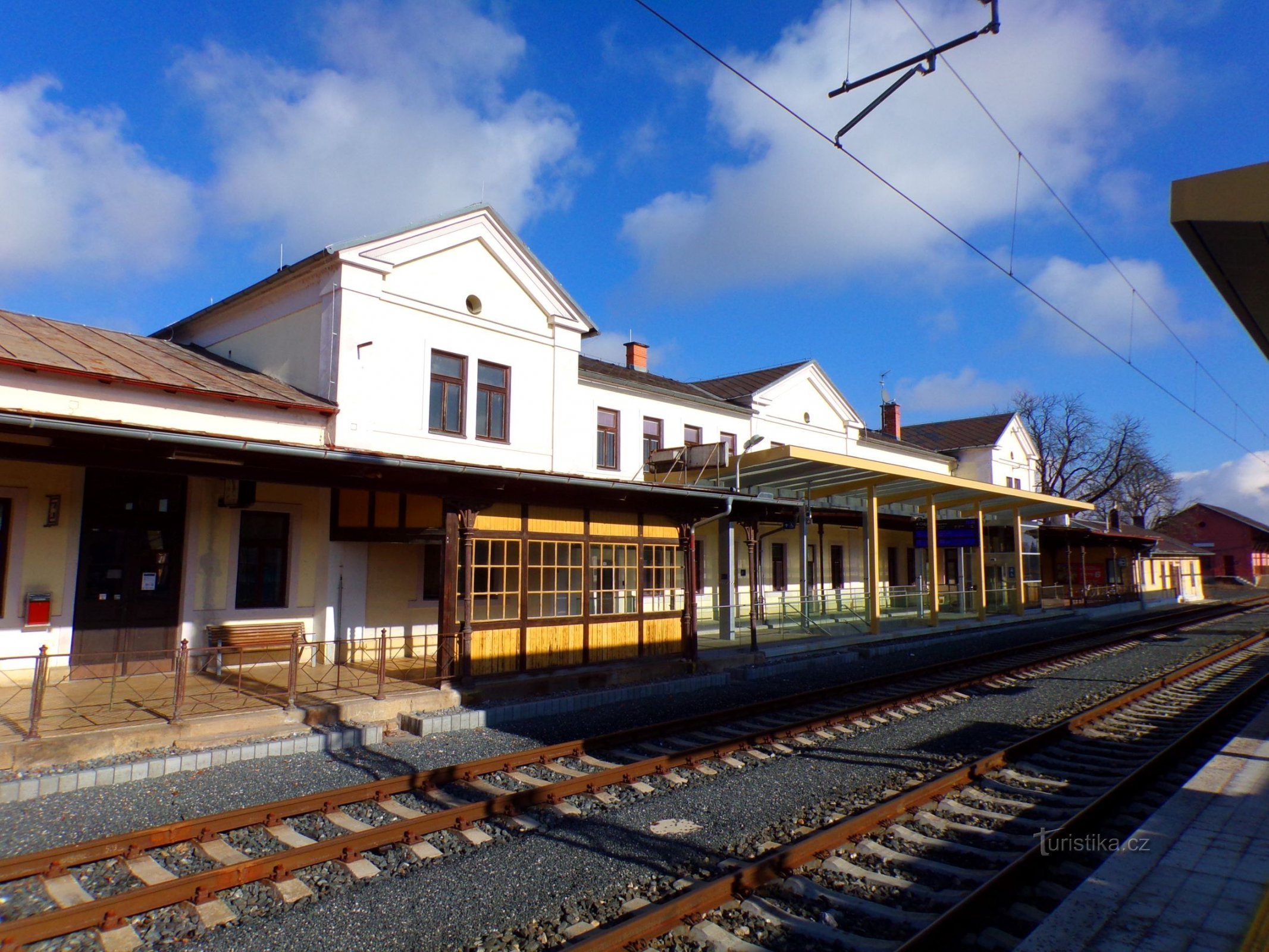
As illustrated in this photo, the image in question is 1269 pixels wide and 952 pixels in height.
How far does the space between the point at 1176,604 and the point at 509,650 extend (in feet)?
135

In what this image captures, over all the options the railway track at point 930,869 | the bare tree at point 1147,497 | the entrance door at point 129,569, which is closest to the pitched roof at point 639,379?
the entrance door at point 129,569

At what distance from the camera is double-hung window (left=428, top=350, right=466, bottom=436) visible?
15250mm

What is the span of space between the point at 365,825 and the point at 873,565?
16776mm

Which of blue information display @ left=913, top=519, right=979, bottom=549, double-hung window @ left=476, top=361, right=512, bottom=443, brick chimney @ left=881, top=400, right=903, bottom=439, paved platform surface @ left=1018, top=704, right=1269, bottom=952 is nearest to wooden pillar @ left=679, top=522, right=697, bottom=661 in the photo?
double-hung window @ left=476, top=361, right=512, bottom=443

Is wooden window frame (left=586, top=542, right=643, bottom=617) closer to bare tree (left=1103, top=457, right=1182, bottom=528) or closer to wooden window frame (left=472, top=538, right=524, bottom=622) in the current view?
wooden window frame (left=472, top=538, right=524, bottom=622)

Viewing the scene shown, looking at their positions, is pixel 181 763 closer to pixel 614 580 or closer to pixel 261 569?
pixel 261 569

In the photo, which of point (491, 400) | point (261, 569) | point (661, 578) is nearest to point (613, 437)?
point (491, 400)

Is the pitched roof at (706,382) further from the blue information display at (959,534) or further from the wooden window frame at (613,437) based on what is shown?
the blue information display at (959,534)

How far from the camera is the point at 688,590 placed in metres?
15.0

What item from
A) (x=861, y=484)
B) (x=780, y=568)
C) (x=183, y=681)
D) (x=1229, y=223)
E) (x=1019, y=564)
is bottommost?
(x=183, y=681)

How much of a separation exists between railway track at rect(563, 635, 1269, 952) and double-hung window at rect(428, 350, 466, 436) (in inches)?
432

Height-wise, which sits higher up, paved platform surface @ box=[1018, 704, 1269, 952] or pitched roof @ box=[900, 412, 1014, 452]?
pitched roof @ box=[900, 412, 1014, 452]

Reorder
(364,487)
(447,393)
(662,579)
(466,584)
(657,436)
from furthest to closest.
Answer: (657,436) → (447,393) → (662,579) → (466,584) → (364,487)

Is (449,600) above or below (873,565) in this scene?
below
